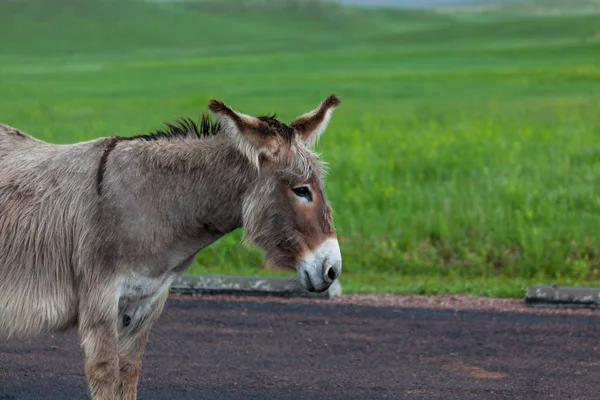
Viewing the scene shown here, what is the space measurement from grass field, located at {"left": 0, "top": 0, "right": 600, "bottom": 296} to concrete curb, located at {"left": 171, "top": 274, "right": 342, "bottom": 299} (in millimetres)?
633

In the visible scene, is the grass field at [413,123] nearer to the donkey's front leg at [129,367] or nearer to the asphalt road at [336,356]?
the asphalt road at [336,356]

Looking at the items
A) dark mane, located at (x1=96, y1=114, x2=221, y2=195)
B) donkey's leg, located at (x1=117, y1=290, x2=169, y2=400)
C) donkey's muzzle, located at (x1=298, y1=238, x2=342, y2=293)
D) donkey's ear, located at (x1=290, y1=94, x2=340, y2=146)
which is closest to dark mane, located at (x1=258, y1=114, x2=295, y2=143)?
donkey's ear, located at (x1=290, y1=94, x2=340, y2=146)

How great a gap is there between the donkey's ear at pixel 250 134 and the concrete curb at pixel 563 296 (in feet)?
16.7

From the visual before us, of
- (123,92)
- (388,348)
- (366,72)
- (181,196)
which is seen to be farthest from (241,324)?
(366,72)

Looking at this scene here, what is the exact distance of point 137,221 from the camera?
5996 millimetres

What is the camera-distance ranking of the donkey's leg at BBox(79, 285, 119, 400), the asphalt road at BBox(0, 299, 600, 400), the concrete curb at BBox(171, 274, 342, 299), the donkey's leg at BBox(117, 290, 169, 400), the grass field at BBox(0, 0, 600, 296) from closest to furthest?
the donkey's leg at BBox(79, 285, 119, 400)
the donkey's leg at BBox(117, 290, 169, 400)
the asphalt road at BBox(0, 299, 600, 400)
the concrete curb at BBox(171, 274, 342, 299)
the grass field at BBox(0, 0, 600, 296)

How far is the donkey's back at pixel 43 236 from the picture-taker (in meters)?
6.00

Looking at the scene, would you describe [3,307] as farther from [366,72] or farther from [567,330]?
[366,72]

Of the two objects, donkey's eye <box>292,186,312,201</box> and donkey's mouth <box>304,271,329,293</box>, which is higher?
donkey's eye <box>292,186,312,201</box>

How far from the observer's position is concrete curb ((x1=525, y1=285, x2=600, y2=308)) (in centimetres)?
1023

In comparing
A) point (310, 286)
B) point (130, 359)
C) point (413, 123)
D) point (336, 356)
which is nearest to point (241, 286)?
point (336, 356)

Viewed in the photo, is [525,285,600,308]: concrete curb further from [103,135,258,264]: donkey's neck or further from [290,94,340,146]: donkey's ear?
[103,135,258,264]: donkey's neck

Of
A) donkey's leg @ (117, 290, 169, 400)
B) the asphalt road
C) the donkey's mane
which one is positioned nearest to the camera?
the donkey's mane

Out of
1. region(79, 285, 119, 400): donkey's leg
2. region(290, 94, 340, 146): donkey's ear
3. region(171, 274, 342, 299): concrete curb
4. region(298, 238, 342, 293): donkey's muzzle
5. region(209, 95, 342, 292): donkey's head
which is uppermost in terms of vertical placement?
region(290, 94, 340, 146): donkey's ear
